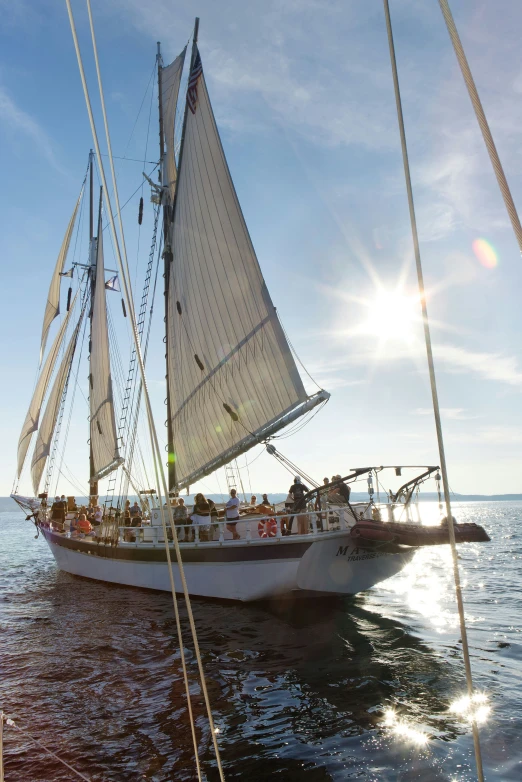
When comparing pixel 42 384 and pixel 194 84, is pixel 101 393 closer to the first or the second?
pixel 42 384

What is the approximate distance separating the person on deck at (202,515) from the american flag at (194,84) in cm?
1372

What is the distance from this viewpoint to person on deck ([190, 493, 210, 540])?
1703cm

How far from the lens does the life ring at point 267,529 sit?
1524cm

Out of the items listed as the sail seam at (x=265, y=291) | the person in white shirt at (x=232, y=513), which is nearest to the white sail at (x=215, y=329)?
the sail seam at (x=265, y=291)

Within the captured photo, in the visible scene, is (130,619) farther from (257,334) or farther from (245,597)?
(257,334)

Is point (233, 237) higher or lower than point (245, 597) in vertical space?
higher

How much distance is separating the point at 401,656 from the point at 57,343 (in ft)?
92.7

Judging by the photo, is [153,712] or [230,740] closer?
[230,740]

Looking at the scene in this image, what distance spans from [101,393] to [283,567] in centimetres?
1806

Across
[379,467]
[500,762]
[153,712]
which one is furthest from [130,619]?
[500,762]

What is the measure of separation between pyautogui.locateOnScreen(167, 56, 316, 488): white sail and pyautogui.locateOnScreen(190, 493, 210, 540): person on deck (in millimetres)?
1167

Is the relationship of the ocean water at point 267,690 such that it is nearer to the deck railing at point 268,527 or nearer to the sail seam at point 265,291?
the deck railing at point 268,527

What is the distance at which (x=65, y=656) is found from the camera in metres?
11.7

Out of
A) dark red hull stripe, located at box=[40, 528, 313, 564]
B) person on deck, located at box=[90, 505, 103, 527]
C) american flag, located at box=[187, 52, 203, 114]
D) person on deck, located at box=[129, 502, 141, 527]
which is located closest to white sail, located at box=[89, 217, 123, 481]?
person on deck, located at box=[90, 505, 103, 527]
